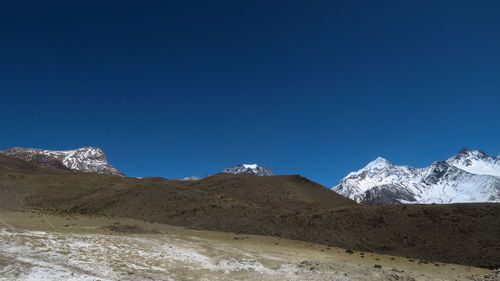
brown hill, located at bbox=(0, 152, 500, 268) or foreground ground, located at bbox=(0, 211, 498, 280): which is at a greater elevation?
brown hill, located at bbox=(0, 152, 500, 268)

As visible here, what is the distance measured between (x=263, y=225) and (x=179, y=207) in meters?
16.4

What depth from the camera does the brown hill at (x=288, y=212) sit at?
3139 centimetres

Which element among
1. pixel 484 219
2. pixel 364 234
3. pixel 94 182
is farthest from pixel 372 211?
pixel 94 182

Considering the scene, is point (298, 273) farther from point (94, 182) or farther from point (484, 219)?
point (94, 182)

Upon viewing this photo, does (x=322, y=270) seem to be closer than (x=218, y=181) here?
Yes

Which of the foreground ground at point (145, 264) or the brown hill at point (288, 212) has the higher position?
the brown hill at point (288, 212)

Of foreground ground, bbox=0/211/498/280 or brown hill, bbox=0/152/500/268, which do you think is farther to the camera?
brown hill, bbox=0/152/500/268

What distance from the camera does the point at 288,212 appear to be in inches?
1797

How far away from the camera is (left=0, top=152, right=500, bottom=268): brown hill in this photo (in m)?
31.4

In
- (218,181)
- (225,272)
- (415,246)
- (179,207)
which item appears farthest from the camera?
(218,181)

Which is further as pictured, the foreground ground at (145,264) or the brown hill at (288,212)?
the brown hill at (288,212)

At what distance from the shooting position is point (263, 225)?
41156 mm

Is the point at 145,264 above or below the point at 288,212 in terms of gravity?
below

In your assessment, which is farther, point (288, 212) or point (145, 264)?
point (288, 212)
